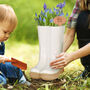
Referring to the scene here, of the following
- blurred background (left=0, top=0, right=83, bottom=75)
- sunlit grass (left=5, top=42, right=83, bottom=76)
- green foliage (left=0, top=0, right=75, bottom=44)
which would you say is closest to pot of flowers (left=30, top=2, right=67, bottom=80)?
sunlit grass (left=5, top=42, right=83, bottom=76)

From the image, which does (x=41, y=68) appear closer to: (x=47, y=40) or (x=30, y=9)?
(x=47, y=40)

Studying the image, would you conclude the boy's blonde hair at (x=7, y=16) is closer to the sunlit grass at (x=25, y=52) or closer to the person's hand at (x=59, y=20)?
the person's hand at (x=59, y=20)

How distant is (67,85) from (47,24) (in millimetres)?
575

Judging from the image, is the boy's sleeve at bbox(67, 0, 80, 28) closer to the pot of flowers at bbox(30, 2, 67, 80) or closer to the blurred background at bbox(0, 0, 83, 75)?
the pot of flowers at bbox(30, 2, 67, 80)

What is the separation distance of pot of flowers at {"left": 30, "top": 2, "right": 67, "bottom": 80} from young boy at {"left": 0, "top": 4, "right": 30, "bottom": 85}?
16cm

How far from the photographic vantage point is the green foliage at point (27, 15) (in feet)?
13.0

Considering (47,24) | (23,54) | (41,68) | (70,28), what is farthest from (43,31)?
(23,54)

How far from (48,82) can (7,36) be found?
0.56 meters

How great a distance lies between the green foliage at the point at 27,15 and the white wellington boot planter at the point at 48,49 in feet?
6.57

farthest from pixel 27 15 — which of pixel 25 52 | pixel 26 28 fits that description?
pixel 25 52

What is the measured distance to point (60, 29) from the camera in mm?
1951

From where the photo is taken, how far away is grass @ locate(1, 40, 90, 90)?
6.26 ft

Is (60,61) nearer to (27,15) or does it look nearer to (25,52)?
(25,52)

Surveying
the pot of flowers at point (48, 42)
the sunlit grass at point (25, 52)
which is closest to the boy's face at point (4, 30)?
the pot of flowers at point (48, 42)
